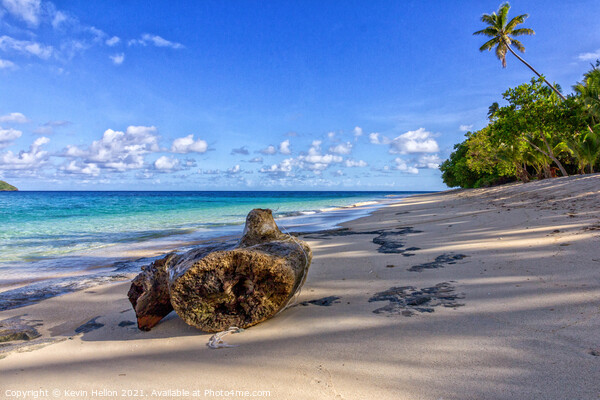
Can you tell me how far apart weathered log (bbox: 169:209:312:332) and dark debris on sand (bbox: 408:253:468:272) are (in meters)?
2.30

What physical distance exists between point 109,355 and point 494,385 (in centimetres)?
303

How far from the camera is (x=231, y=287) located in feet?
9.82

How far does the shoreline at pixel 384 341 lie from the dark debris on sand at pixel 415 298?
19mm

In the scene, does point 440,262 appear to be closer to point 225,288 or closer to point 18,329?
point 225,288

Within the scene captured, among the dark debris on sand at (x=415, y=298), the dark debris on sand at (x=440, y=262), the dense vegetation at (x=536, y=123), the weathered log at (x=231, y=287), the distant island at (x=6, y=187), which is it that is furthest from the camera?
the distant island at (x=6, y=187)

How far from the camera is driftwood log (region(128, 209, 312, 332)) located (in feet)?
9.65

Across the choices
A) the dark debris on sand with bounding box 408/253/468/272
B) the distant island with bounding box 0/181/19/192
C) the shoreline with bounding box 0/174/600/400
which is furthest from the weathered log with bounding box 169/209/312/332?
the distant island with bounding box 0/181/19/192

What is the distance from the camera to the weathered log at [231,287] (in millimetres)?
2936

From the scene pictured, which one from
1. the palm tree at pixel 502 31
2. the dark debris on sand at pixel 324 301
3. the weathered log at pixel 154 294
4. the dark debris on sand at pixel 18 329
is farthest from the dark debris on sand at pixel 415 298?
the palm tree at pixel 502 31

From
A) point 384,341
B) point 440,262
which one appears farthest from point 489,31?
point 384,341

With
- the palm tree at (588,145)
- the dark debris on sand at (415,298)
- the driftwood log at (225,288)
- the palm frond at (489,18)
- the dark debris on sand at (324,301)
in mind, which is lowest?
the dark debris on sand at (324,301)

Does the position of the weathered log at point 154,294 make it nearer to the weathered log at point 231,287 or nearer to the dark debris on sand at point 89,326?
the weathered log at point 231,287

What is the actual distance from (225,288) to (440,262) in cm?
337

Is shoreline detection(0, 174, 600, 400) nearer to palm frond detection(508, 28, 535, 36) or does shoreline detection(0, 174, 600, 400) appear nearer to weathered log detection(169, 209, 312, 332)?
weathered log detection(169, 209, 312, 332)
